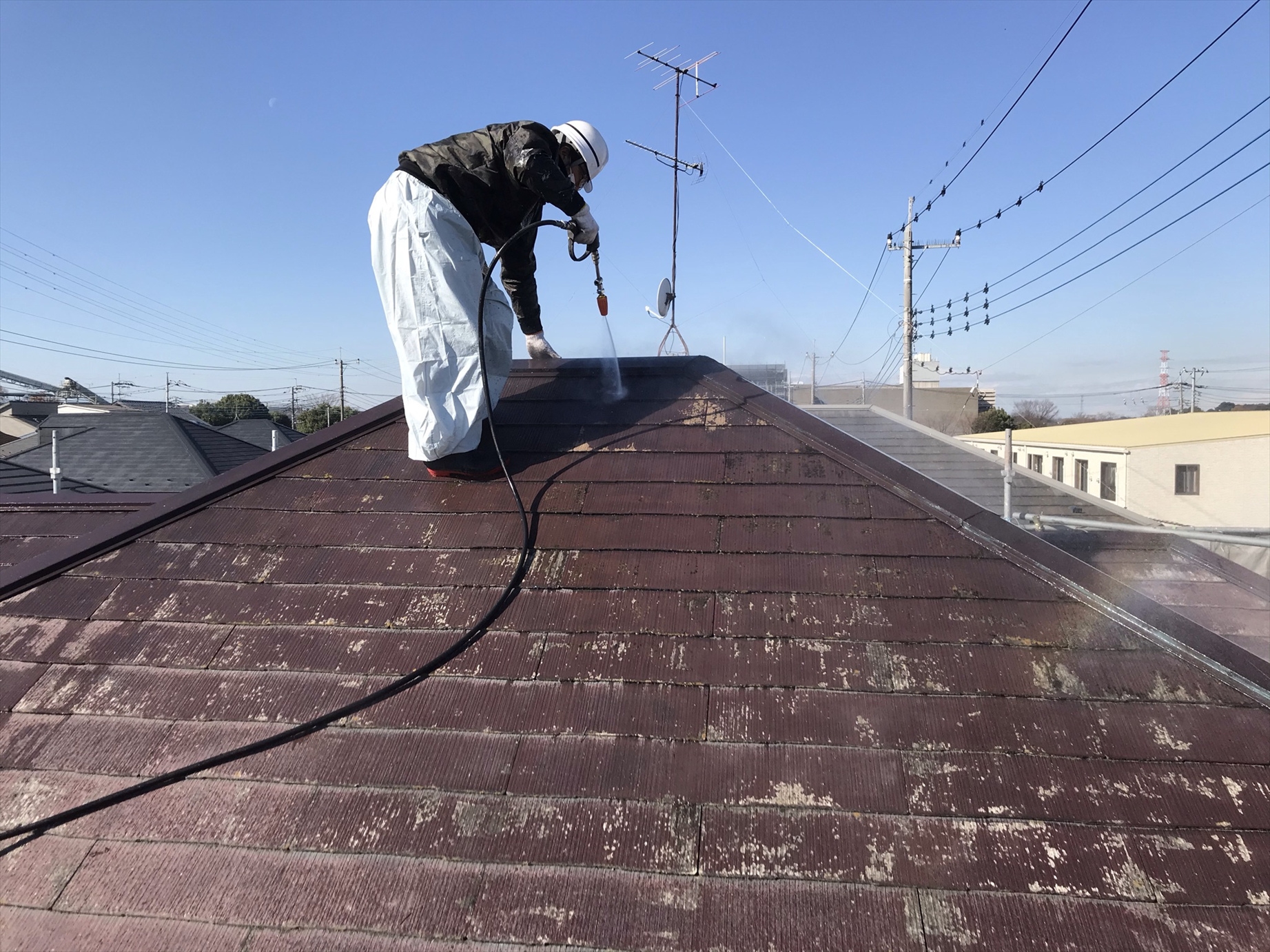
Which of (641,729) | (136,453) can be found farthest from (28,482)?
(641,729)

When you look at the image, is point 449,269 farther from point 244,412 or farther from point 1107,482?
point 244,412

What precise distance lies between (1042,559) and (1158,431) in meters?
21.6

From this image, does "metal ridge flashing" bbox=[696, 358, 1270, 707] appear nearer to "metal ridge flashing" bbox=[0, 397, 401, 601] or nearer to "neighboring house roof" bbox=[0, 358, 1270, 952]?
"neighboring house roof" bbox=[0, 358, 1270, 952]

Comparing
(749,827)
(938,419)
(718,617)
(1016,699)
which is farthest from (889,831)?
(938,419)

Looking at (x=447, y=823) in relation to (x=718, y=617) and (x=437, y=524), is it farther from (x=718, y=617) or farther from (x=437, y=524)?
(x=437, y=524)

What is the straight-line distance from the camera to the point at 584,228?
332cm

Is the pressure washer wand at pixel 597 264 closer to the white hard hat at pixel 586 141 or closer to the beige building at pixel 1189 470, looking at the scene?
the white hard hat at pixel 586 141

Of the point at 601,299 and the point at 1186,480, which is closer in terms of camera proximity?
the point at 601,299

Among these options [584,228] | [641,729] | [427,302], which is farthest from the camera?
[584,228]

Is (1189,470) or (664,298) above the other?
(664,298)

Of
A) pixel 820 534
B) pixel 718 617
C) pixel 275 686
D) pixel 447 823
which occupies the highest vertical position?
pixel 820 534

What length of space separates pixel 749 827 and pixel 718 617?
26.0 inches

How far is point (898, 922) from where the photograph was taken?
4.92ft

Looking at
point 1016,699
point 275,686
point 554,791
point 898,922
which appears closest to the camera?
point 898,922
